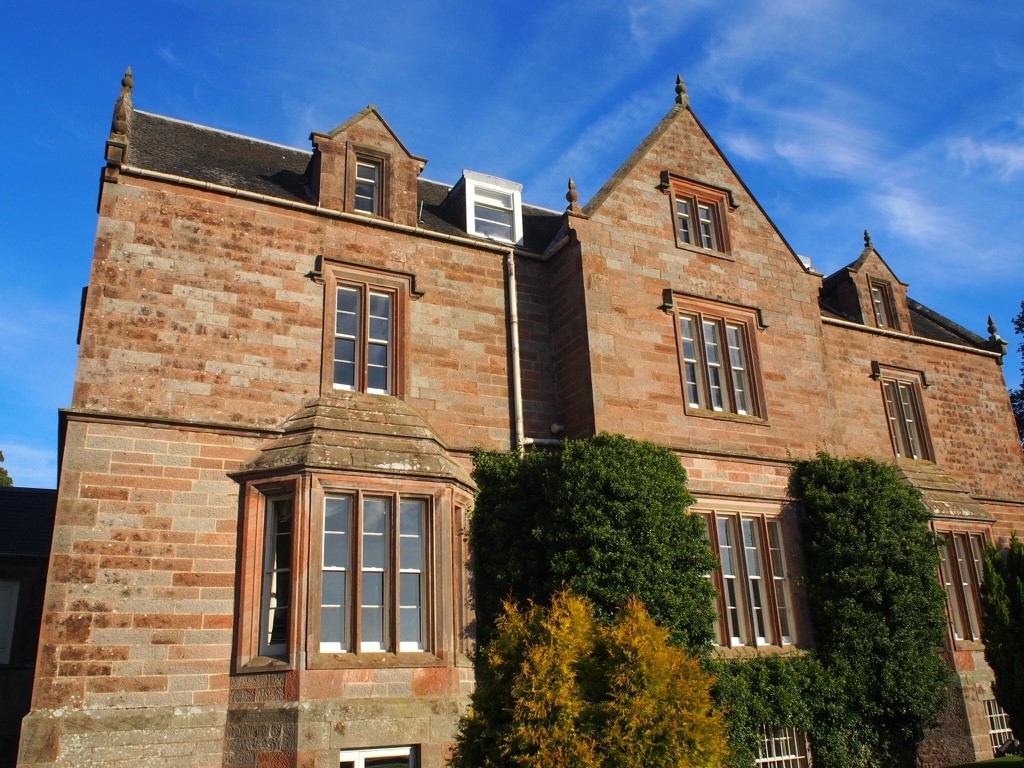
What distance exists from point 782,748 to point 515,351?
8.41m

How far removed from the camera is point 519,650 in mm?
Answer: 10539

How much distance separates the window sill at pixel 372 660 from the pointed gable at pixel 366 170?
7.88 m

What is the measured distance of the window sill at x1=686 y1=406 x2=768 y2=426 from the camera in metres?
16.8

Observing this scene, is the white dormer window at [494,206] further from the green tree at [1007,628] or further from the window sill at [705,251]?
the green tree at [1007,628]

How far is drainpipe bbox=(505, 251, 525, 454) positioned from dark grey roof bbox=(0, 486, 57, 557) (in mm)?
11503

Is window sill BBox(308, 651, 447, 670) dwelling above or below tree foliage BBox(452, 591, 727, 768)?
above

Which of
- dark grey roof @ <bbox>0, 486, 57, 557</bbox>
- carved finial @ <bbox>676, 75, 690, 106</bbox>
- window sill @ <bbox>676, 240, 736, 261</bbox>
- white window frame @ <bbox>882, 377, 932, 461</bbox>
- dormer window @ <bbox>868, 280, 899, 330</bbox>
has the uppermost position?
carved finial @ <bbox>676, 75, 690, 106</bbox>

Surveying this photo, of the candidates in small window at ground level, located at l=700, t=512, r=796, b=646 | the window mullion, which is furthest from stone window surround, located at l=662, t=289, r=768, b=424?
the window mullion

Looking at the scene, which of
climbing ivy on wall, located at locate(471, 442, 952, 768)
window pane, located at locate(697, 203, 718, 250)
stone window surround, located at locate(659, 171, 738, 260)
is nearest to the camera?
climbing ivy on wall, located at locate(471, 442, 952, 768)

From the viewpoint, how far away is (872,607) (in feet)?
54.3

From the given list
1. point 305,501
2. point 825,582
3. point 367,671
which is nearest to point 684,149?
point 825,582

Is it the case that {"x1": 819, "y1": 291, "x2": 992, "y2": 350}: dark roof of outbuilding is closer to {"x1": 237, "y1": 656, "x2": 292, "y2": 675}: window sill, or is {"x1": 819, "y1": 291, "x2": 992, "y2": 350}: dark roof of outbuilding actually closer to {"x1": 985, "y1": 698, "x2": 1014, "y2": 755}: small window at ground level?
{"x1": 985, "y1": 698, "x2": 1014, "y2": 755}: small window at ground level

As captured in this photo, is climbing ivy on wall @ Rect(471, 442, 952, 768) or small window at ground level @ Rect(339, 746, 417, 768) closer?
small window at ground level @ Rect(339, 746, 417, 768)

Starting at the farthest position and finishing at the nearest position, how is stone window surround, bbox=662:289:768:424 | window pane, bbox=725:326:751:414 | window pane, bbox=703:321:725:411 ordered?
window pane, bbox=725:326:751:414 < window pane, bbox=703:321:725:411 < stone window surround, bbox=662:289:768:424
